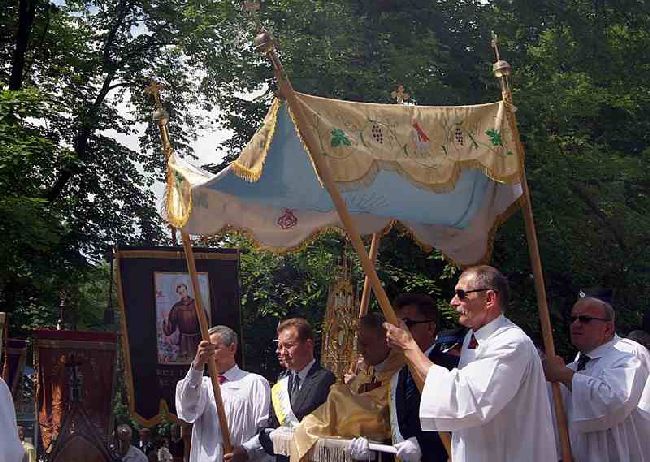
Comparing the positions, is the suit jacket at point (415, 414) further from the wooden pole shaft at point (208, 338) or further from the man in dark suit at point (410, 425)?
the wooden pole shaft at point (208, 338)

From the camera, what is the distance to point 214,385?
6.87m

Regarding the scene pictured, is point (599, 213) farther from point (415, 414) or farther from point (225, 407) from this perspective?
point (415, 414)

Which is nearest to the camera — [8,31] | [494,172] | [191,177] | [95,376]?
[494,172]

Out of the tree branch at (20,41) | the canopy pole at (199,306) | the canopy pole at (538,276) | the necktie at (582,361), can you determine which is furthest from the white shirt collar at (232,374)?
the tree branch at (20,41)

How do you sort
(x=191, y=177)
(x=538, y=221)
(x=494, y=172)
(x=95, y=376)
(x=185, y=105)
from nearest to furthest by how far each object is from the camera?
(x=494, y=172)
(x=191, y=177)
(x=95, y=376)
(x=538, y=221)
(x=185, y=105)

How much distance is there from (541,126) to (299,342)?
9.75 meters

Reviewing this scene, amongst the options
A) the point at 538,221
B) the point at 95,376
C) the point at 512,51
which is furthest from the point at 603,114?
the point at 95,376

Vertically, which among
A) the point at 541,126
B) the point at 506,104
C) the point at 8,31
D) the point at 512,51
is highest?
the point at 8,31

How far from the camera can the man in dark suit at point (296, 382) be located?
6473mm

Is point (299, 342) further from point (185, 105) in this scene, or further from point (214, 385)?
point (185, 105)

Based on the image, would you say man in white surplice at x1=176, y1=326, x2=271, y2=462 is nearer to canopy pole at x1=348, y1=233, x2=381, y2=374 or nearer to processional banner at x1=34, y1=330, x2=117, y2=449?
canopy pole at x1=348, y1=233, x2=381, y2=374

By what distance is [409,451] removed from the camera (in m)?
5.47

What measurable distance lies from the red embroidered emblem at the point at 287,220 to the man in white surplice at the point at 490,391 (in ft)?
7.86

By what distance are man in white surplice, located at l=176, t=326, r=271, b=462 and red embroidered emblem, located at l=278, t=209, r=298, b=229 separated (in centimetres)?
84
